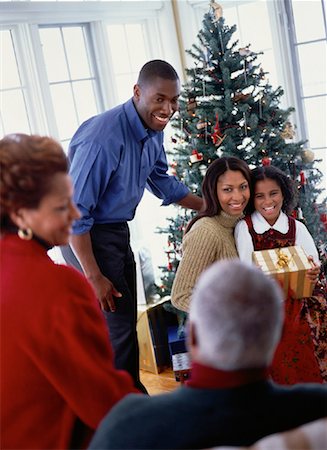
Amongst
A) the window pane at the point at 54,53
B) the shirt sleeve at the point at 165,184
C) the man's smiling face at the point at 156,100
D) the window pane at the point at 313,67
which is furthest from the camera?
the window pane at the point at 313,67

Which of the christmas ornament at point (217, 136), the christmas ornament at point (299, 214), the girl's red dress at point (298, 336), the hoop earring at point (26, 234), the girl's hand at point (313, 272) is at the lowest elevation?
the girl's red dress at point (298, 336)

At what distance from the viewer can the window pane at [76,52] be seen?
14.2 feet

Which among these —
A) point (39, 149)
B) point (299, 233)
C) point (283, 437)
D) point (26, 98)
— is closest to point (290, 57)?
point (26, 98)

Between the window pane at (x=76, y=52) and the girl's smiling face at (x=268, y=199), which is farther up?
the window pane at (x=76, y=52)

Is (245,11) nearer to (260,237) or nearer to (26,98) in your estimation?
(26,98)

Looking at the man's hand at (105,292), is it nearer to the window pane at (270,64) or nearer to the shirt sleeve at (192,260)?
the shirt sleeve at (192,260)

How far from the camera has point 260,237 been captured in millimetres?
2670

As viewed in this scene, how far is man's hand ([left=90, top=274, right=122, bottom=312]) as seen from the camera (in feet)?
8.79

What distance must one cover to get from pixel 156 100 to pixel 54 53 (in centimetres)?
166

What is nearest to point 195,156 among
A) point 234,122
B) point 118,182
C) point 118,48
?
point 234,122

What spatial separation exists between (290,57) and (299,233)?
239cm

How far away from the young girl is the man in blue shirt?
0.53 m

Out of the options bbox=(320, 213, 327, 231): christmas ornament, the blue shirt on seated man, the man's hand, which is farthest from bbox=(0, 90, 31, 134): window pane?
the blue shirt on seated man

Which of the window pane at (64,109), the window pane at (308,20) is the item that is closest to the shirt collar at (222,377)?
the window pane at (64,109)
